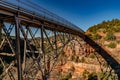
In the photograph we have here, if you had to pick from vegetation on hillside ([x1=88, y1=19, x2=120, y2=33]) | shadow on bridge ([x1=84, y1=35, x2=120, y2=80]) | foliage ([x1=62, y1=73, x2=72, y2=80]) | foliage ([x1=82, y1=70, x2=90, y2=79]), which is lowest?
foliage ([x1=62, y1=73, x2=72, y2=80])

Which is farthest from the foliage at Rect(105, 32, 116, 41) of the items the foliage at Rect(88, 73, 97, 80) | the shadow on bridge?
the foliage at Rect(88, 73, 97, 80)

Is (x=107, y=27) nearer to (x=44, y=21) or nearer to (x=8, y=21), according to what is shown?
(x=44, y=21)

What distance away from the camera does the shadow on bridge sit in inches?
1711

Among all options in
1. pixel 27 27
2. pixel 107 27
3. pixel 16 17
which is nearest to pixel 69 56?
pixel 107 27

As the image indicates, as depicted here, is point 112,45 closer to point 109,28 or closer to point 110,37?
point 110,37

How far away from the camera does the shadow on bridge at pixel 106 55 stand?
43.4 metres

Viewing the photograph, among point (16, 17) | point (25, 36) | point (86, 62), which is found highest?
point (16, 17)

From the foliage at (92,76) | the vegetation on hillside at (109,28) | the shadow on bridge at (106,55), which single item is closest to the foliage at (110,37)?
the shadow on bridge at (106,55)

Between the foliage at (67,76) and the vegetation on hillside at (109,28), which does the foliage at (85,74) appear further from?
the vegetation on hillside at (109,28)

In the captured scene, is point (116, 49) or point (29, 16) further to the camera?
point (116, 49)

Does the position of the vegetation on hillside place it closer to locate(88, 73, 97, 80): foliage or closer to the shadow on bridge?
the shadow on bridge

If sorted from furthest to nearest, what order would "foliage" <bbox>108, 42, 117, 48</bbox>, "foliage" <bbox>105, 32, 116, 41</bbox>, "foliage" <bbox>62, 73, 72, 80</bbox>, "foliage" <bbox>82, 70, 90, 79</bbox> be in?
"foliage" <bbox>105, 32, 116, 41</bbox>
"foliage" <bbox>108, 42, 117, 48</bbox>
"foliage" <bbox>62, 73, 72, 80</bbox>
"foliage" <bbox>82, 70, 90, 79</bbox>

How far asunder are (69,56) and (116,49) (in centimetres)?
916

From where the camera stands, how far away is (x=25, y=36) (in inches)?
718
